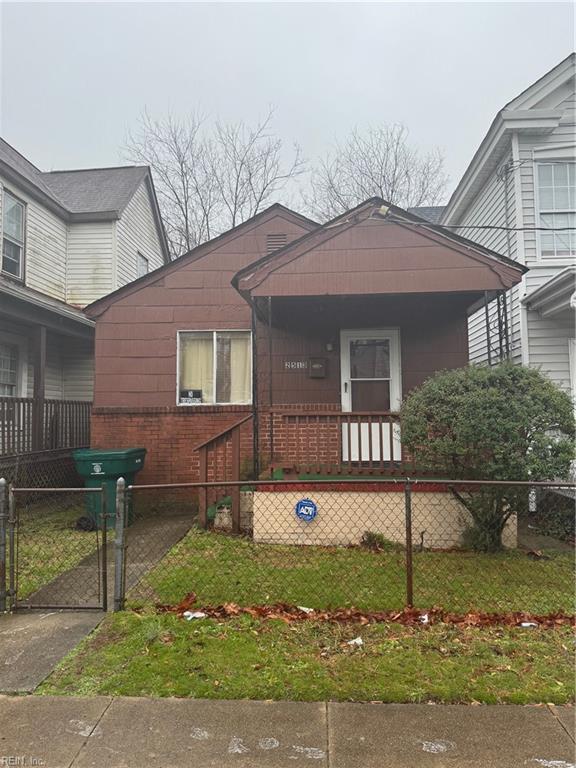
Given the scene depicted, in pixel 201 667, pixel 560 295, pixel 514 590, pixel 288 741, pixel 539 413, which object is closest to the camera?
pixel 288 741

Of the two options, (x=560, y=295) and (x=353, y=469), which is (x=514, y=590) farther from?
(x=560, y=295)

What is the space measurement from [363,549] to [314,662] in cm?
275

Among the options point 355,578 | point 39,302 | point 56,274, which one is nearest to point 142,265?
point 56,274

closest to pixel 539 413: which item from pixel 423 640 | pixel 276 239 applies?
pixel 423 640

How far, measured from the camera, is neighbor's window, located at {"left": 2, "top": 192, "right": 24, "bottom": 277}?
11.4 m

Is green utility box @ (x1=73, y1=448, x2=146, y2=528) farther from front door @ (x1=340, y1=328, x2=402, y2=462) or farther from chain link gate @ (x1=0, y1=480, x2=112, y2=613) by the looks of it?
front door @ (x1=340, y1=328, x2=402, y2=462)

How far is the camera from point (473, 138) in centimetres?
2170

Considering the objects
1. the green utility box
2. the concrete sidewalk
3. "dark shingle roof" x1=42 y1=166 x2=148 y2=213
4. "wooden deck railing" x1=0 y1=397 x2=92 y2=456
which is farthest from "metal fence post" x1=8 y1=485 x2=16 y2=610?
"dark shingle roof" x1=42 y1=166 x2=148 y2=213

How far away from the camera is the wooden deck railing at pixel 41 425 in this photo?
8.58m

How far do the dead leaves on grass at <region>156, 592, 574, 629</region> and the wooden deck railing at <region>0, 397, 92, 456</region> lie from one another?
5.86 m

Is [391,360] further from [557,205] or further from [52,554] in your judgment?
[52,554]

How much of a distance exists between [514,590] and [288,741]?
9.74 feet

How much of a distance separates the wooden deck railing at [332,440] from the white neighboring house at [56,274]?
516 centimetres

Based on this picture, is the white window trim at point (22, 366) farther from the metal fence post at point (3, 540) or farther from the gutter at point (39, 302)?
the metal fence post at point (3, 540)
